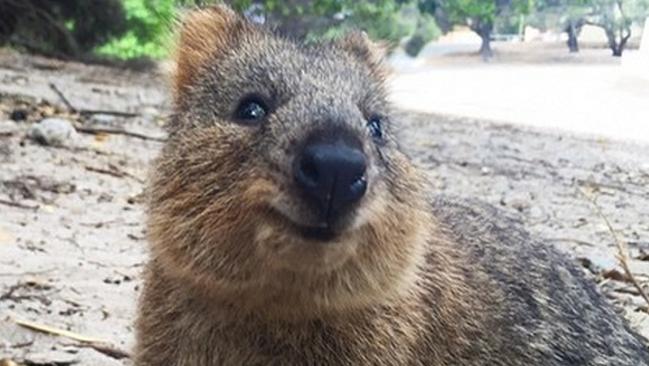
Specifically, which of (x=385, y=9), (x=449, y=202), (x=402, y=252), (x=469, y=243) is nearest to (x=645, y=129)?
(x=385, y=9)

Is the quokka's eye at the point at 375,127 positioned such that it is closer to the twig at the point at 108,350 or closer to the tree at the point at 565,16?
the twig at the point at 108,350

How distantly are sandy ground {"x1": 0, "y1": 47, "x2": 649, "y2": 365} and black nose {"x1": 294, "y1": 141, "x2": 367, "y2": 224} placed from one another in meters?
0.85

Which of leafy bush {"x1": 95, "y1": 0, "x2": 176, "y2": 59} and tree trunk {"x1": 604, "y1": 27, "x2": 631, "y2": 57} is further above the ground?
tree trunk {"x1": 604, "y1": 27, "x2": 631, "y2": 57}

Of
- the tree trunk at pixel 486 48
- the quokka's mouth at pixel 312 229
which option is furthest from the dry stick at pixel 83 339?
the tree trunk at pixel 486 48

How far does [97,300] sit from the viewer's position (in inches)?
148

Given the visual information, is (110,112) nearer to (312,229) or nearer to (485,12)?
(485,12)

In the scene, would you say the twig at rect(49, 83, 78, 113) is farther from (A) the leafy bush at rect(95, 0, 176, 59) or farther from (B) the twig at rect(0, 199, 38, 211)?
(B) the twig at rect(0, 199, 38, 211)

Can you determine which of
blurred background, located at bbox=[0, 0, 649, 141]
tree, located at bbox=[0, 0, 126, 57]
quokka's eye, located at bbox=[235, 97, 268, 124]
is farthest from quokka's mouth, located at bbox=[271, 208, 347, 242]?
tree, located at bbox=[0, 0, 126, 57]

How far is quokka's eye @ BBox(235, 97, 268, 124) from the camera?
2.49 m

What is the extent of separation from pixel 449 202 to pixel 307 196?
4.59 ft

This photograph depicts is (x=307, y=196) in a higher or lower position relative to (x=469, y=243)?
higher

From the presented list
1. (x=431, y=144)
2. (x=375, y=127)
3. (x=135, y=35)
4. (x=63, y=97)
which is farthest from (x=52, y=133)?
(x=375, y=127)

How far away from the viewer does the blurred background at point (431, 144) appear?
11.9 feet

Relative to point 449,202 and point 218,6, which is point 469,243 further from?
point 218,6
